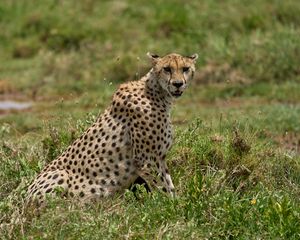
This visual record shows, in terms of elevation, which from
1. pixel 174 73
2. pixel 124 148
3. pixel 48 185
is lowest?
pixel 48 185

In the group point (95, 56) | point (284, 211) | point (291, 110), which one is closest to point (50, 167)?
point (284, 211)

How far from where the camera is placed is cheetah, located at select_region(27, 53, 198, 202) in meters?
6.83

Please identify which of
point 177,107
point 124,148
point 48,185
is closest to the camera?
point 48,185

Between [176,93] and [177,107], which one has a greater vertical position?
[176,93]

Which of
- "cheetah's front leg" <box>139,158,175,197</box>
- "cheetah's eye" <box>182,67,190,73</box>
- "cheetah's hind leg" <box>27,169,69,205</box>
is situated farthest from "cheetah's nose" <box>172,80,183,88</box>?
"cheetah's hind leg" <box>27,169,69,205</box>

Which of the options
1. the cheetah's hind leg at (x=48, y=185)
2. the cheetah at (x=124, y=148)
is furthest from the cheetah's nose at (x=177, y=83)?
the cheetah's hind leg at (x=48, y=185)

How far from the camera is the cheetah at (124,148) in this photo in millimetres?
6828

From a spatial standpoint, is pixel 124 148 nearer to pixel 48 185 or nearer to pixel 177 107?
pixel 48 185

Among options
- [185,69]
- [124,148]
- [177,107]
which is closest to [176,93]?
[185,69]

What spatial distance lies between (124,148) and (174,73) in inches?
23.3

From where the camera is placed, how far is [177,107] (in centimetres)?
1165

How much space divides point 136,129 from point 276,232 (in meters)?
1.27

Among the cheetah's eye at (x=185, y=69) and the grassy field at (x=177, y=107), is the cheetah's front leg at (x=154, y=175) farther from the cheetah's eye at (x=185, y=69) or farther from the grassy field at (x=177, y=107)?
the cheetah's eye at (x=185, y=69)

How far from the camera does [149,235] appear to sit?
19.7ft
